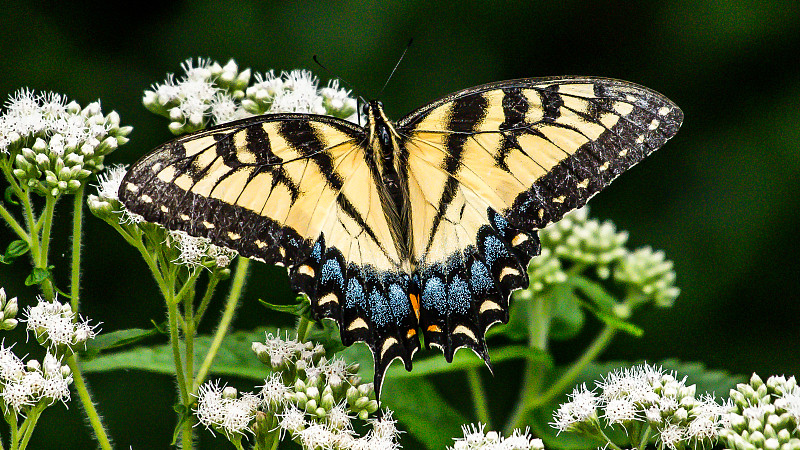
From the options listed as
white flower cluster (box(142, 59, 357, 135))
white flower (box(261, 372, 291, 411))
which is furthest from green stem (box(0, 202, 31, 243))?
white flower (box(261, 372, 291, 411))

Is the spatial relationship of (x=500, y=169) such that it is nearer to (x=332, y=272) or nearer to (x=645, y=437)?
(x=332, y=272)

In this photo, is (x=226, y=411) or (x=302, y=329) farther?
(x=302, y=329)

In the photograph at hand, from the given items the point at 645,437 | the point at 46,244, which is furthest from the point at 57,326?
the point at 645,437

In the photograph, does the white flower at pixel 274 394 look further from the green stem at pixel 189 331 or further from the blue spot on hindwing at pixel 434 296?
the blue spot on hindwing at pixel 434 296

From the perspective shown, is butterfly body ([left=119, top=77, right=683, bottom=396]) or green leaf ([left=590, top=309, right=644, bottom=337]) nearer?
butterfly body ([left=119, top=77, right=683, bottom=396])

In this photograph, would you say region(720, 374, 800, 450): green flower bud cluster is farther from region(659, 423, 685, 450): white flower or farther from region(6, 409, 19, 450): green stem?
region(6, 409, 19, 450): green stem

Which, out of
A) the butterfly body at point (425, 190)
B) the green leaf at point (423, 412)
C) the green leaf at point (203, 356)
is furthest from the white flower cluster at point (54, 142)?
the green leaf at point (423, 412)
